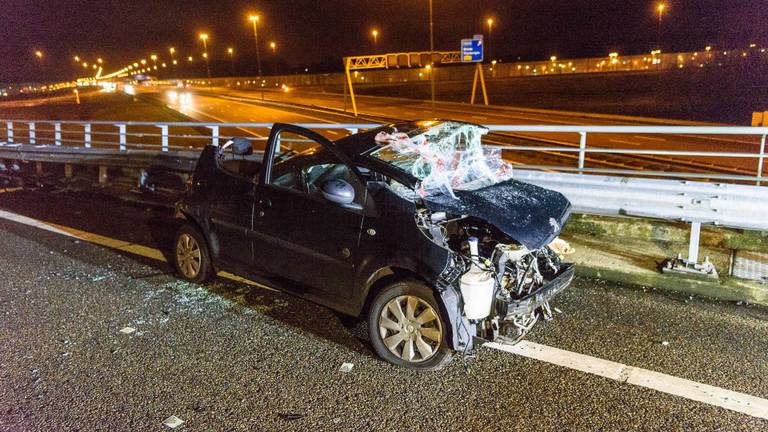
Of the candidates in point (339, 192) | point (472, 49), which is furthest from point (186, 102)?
point (339, 192)

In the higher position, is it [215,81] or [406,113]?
[215,81]

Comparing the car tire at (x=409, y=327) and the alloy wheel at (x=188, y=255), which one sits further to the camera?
the alloy wheel at (x=188, y=255)

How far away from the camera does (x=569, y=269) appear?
4684 millimetres

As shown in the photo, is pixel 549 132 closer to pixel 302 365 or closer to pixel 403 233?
pixel 403 233

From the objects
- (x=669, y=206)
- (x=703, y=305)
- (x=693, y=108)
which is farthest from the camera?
(x=693, y=108)

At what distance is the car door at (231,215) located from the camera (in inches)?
209

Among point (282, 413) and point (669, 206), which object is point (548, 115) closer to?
point (669, 206)

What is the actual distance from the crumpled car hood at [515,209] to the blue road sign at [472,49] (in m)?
27.0

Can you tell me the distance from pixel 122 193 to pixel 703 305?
33.1 ft

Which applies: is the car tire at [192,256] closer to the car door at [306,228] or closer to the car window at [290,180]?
the car door at [306,228]

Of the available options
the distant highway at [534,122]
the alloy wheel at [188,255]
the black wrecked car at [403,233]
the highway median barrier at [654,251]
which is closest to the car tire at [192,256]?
the alloy wheel at [188,255]

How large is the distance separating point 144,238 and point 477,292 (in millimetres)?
5623

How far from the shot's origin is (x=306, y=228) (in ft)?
15.6

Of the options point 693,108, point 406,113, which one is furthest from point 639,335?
point 693,108
